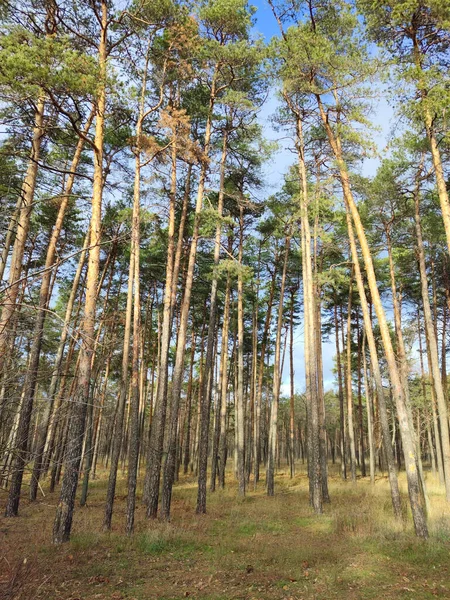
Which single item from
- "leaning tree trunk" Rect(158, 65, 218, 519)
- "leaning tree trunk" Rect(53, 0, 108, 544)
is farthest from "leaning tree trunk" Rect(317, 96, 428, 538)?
"leaning tree trunk" Rect(53, 0, 108, 544)

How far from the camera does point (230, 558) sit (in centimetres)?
738

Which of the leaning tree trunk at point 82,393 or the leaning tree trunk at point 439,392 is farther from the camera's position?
the leaning tree trunk at point 439,392

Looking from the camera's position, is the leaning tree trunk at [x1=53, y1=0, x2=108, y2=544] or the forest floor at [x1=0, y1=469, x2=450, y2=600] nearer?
the forest floor at [x1=0, y1=469, x2=450, y2=600]

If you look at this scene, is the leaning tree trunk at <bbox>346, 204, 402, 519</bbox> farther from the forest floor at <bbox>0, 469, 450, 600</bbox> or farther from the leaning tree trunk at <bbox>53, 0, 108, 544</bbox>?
the leaning tree trunk at <bbox>53, 0, 108, 544</bbox>

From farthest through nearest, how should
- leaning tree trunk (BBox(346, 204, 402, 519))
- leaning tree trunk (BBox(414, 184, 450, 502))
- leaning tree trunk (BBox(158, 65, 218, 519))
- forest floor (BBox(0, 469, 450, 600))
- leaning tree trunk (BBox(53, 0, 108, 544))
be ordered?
leaning tree trunk (BBox(414, 184, 450, 502))
leaning tree trunk (BBox(346, 204, 402, 519))
leaning tree trunk (BBox(158, 65, 218, 519))
leaning tree trunk (BBox(53, 0, 108, 544))
forest floor (BBox(0, 469, 450, 600))

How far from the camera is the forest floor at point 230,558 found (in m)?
5.71

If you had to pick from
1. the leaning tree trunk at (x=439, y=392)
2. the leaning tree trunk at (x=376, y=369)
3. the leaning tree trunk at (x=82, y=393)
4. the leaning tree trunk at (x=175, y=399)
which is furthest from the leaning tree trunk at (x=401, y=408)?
the leaning tree trunk at (x=82, y=393)

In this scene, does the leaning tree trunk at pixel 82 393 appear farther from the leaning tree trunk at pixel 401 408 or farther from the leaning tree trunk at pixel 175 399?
the leaning tree trunk at pixel 401 408

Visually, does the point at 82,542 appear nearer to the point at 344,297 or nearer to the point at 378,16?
the point at 378,16

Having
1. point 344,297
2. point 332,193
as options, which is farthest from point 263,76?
point 344,297

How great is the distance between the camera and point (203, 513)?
11.7m

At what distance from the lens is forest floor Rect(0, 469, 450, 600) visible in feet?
18.7

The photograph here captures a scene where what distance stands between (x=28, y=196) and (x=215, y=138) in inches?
322

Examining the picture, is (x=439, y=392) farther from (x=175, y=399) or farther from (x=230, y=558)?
(x=230, y=558)
